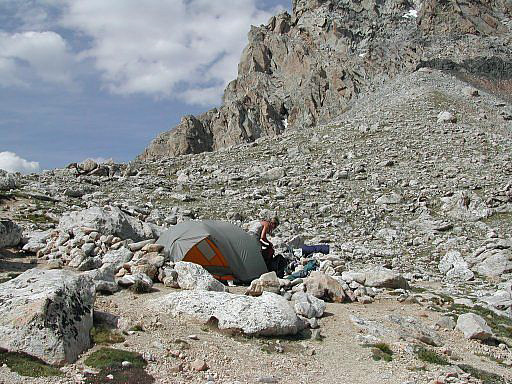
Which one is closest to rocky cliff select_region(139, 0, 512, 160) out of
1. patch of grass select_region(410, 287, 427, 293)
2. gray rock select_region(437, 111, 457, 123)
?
gray rock select_region(437, 111, 457, 123)

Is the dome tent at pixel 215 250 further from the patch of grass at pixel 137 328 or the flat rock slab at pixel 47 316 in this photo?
the flat rock slab at pixel 47 316

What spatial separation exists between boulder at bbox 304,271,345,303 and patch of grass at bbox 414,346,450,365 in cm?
397

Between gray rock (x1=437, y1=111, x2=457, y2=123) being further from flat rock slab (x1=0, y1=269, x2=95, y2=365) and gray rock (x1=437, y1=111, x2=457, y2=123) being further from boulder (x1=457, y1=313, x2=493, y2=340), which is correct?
flat rock slab (x1=0, y1=269, x2=95, y2=365)

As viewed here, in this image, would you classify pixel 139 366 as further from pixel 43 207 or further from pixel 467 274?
pixel 43 207

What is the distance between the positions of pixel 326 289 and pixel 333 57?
8657cm

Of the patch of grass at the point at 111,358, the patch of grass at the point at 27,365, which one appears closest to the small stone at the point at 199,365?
the patch of grass at the point at 111,358

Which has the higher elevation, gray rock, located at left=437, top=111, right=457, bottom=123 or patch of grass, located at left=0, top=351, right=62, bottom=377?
gray rock, located at left=437, top=111, right=457, bottom=123

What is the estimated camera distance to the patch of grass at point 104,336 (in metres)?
11.1

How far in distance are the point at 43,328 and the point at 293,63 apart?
99.2 metres

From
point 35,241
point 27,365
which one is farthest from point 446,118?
point 27,365

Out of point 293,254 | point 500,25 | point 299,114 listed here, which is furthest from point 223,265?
point 500,25

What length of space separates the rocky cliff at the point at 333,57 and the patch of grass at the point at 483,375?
7628 cm

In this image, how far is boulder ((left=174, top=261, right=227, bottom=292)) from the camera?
15.4 metres

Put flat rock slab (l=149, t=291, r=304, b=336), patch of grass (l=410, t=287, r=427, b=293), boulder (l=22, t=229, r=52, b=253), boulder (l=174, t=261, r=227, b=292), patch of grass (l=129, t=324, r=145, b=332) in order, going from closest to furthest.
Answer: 1. patch of grass (l=129, t=324, r=145, b=332)
2. flat rock slab (l=149, t=291, r=304, b=336)
3. boulder (l=174, t=261, r=227, b=292)
4. boulder (l=22, t=229, r=52, b=253)
5. patch of grass (l=410, t=287, r=427, b=293)
